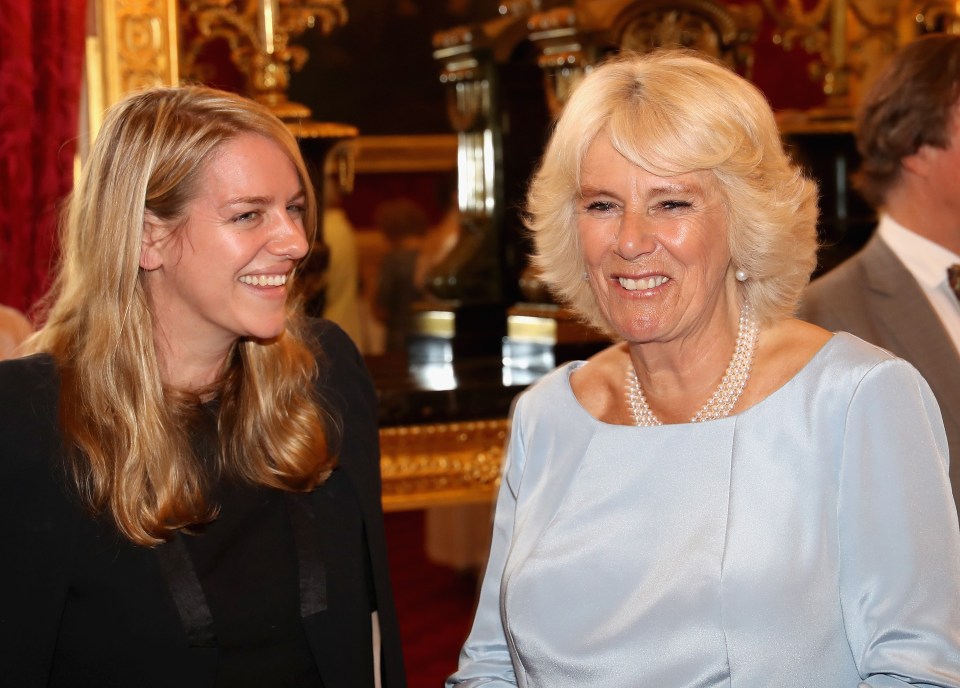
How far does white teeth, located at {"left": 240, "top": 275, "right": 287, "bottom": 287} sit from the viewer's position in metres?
2.30

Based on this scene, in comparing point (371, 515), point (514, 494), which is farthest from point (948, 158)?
point (371, 515)

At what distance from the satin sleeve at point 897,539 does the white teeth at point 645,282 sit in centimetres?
38

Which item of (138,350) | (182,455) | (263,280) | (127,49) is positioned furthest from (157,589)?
(127,49)

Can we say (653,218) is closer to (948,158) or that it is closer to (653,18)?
(948,158)

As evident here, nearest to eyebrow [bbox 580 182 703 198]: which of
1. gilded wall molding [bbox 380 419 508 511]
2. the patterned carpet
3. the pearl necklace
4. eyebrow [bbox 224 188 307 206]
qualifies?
the pearl necklace

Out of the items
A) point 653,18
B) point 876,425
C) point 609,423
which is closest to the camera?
point 876,425

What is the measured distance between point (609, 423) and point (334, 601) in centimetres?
62

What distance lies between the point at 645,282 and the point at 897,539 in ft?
1.92

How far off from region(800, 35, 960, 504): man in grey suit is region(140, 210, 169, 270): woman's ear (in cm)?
149

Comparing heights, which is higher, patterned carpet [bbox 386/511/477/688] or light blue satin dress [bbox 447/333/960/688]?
light blue satin dress [bbox 447/333/960/688]

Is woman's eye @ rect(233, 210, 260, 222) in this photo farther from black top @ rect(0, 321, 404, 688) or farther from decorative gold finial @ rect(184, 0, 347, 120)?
decorative gold finial @ rect(184, 0, 347, 120)

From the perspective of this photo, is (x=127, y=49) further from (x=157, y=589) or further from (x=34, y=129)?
(x=157, y=589)

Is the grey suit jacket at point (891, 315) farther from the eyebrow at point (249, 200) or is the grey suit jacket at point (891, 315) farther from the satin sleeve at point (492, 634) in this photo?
the eyebrow at point (249, 200)

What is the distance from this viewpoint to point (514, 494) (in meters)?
2.34
